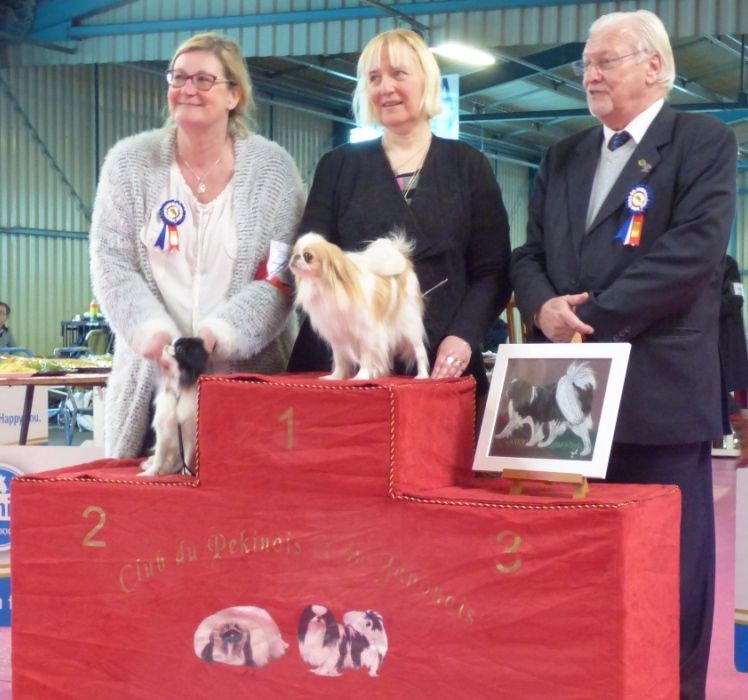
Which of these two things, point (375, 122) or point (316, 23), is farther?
point (316, 23)

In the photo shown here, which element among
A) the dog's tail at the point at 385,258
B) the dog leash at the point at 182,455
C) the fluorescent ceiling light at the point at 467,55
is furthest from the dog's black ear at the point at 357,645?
the fluorescent ceiling light at the point at 467,55

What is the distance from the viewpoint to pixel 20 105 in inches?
493

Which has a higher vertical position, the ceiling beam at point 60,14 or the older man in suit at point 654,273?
the ceiling beam at point 60,14

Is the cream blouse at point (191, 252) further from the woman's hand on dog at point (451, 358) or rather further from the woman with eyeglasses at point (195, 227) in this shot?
the woman's hand on dog at point (451, 358)

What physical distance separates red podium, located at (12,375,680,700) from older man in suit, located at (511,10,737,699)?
238 mm

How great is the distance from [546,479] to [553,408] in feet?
0.44

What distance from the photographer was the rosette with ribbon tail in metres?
2.11

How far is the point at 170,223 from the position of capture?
7.47 feet

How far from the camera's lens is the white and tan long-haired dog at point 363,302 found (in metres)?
2.00

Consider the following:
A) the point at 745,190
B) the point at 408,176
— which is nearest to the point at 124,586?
the point at 408,176

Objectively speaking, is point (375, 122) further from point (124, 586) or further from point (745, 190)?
point (745, 190)

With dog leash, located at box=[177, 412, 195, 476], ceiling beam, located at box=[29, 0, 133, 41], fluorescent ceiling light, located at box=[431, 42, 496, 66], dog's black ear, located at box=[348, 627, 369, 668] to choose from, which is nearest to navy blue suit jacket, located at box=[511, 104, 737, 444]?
dog's black ear, located at box=[348, 627, 369, 668]

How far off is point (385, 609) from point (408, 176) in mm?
938

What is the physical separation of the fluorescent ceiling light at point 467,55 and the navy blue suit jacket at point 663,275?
783 centimetres
